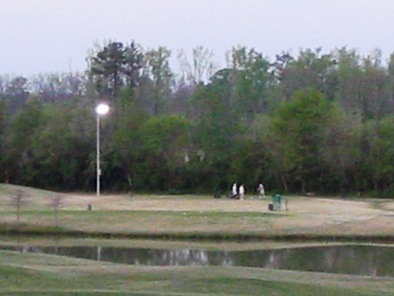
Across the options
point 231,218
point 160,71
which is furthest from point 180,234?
point 160,71

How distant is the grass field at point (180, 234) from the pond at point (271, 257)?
282 centimetres

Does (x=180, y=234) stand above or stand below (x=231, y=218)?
below

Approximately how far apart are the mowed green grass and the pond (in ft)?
20.4

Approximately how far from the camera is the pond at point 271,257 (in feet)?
111

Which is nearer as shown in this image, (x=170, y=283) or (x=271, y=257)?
(x=170, y=283)

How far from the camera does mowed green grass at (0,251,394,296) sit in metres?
20.9

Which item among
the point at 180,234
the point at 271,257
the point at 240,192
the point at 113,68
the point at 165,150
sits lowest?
the point at 271,257

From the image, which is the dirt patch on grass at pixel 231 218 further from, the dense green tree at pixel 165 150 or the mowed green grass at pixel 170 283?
the dense green tree at pixel 165 150

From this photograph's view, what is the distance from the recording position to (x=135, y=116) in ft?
290

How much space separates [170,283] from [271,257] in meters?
14.9

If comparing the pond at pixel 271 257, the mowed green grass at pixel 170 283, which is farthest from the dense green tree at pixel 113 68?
the mowed green grass at pixel 170 283

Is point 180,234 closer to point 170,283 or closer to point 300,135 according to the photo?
point 170,283

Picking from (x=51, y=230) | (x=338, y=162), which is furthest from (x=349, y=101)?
(x=51, y=230)

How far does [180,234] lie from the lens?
1866 inches
